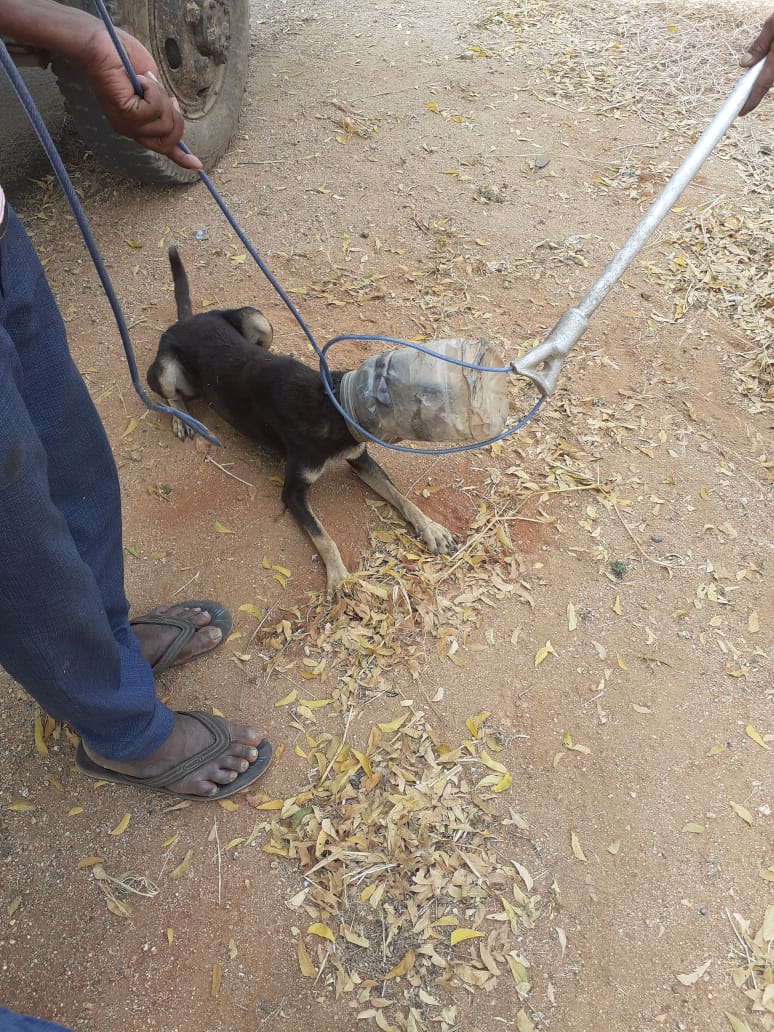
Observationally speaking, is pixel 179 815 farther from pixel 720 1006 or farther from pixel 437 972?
pixel 720 1006

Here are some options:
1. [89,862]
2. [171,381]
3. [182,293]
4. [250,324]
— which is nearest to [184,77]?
[182,293]

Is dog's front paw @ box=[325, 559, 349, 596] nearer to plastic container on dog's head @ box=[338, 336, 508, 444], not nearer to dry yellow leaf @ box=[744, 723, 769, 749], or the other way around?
plastic container on dog's head @ box=[338, 336, 508, 444]

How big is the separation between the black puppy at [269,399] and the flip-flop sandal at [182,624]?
527 millimetres

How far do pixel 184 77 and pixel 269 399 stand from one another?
3364mm

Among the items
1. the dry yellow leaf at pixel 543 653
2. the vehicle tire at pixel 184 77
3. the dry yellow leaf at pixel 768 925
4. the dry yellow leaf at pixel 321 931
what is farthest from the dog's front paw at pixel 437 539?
the vehicle tire at pixel 184 77

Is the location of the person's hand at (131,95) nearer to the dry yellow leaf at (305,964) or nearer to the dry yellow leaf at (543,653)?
the dry yellow leaf at (543,653)

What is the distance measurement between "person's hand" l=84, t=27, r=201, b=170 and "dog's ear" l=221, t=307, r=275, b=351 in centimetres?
210

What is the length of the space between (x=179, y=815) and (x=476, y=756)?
115 cm

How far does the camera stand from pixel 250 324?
416cm

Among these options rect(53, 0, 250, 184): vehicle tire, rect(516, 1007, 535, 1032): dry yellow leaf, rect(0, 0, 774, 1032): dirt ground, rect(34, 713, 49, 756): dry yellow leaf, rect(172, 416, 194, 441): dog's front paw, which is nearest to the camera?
rect(516, 1007, 535, 1032): dry yellow leaf

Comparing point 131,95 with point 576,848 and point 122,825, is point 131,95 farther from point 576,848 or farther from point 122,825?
point 576,848

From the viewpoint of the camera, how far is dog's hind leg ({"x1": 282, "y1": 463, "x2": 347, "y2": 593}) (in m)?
3.29

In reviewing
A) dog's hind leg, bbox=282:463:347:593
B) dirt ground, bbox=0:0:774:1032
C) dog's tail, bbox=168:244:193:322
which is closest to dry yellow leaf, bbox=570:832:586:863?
dirt ground, bbox=0:0:774:1032

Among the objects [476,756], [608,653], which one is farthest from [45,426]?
[608,653]
